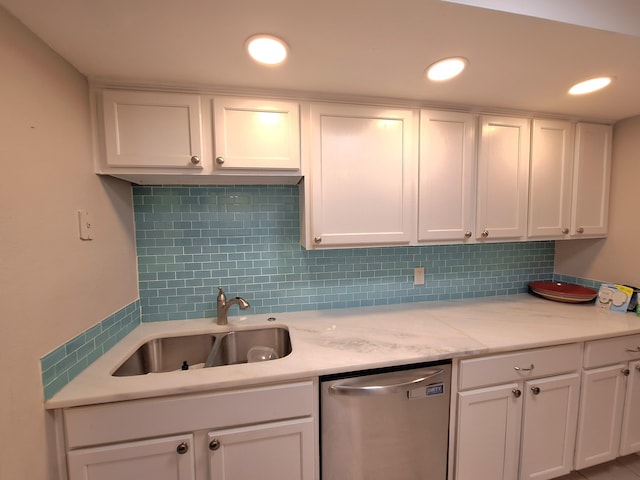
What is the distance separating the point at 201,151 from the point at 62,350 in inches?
37.8

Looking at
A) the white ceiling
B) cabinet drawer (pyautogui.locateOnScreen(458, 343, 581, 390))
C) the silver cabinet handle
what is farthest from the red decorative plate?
the white ceiling

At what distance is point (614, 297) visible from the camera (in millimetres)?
1721

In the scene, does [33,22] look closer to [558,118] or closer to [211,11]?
[211,11]

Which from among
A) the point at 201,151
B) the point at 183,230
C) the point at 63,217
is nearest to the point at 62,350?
the point at 63,217

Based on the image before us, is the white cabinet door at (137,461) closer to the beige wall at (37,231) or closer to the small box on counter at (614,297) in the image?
the beige wall at (37,231)

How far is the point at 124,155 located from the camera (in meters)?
1.19

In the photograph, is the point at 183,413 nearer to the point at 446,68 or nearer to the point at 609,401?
the point at 446,68

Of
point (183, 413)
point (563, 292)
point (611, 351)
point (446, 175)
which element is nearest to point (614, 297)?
point (563, 292)

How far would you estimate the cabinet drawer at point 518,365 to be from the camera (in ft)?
4.07

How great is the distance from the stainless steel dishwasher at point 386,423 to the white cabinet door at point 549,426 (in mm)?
470

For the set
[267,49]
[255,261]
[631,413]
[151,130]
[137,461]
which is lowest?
[631,413]

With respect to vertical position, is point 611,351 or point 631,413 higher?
point 611,351

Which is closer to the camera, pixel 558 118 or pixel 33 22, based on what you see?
pixel 33 22

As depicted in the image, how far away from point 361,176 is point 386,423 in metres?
1.21
